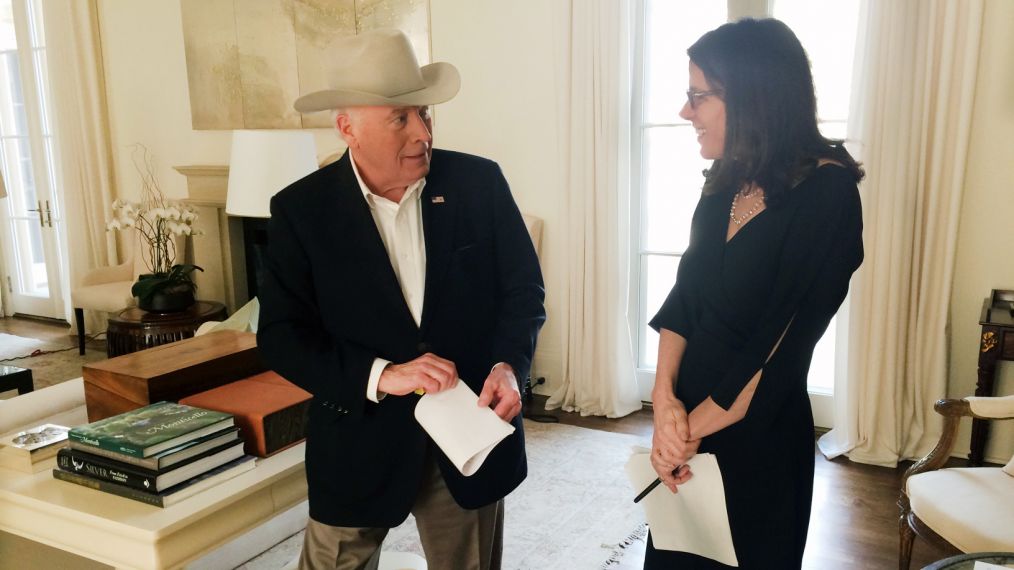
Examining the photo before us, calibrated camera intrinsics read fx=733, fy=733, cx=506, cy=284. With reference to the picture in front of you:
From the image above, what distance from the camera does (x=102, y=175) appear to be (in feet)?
18.4

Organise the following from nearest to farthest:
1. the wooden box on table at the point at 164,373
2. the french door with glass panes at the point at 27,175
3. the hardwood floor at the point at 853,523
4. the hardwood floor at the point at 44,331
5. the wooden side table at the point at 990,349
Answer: the wooden box on table at the point at 164,373, the hardwood floor at the point at 853,523, the wooden side table at the point at 990,349, the hardwood floor at the point at 44,331, the french door with glass panes at the point at 27,175

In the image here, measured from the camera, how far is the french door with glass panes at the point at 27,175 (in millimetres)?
5730

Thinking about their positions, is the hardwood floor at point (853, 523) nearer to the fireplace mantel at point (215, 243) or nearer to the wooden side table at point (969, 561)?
the wooden side table at point (969, 561)

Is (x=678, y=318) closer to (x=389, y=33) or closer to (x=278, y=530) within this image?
(x=389, y=33)

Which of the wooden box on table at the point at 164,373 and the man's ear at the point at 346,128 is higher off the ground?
the man's ear at the point at 346,128

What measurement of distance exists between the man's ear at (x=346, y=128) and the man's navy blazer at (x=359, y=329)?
4cm

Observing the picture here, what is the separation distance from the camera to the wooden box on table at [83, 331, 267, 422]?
167cm

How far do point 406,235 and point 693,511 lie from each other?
0.77 meters

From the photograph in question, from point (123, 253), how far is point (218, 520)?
4.97 metres

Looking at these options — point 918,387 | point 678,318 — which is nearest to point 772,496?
point 678,318

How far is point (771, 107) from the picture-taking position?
127 centimetres

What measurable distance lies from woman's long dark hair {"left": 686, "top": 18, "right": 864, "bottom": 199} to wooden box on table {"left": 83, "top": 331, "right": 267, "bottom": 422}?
129cm

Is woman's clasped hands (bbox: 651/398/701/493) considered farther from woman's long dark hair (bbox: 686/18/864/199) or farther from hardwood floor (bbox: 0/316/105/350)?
hardwood floor (bbox: 0/316/105/350)

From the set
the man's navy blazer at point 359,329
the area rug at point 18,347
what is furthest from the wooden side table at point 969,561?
the area rug at point 18,347
